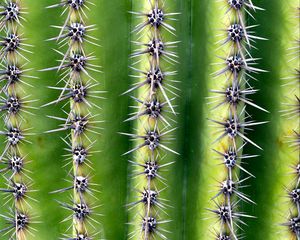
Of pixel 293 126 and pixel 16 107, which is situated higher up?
pixel 16 107

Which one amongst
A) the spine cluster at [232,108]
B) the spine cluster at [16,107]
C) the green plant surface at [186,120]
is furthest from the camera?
the spine cluster at [16,107]

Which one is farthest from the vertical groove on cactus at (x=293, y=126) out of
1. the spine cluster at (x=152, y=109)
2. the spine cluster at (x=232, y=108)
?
the spine cluster at (x=152, y=109)

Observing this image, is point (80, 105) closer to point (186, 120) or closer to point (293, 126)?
point (186, 120)

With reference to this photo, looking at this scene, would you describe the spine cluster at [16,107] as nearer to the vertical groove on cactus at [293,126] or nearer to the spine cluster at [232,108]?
the spine cluster at [232,108]

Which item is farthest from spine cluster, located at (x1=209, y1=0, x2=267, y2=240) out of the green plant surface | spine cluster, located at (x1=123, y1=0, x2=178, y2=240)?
spine cluster, located at (x1=123, y1=0, x2=178, y2=240)

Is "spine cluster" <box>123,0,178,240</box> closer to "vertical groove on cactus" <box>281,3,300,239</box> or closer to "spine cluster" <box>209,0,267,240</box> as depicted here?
"spine cluster" <box>209,0,267,240</box>

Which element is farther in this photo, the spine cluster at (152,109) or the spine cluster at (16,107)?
the spine cluster at (16,107)

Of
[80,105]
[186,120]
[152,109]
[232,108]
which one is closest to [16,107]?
[80,105]
